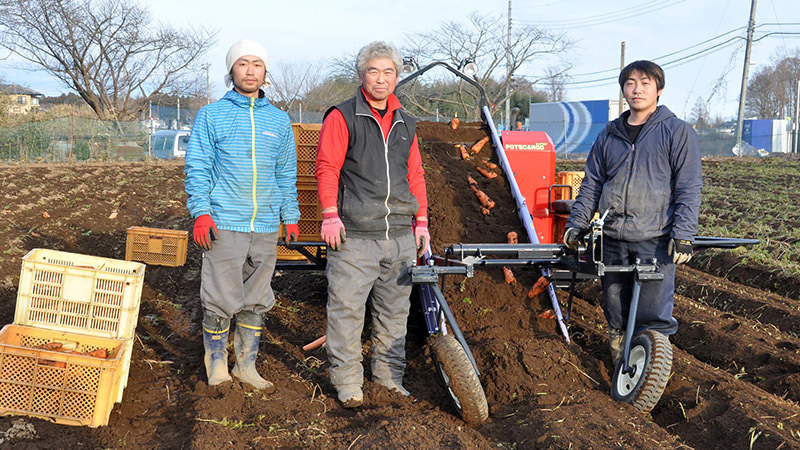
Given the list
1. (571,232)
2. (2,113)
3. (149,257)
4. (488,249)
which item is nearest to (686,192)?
(571,232)

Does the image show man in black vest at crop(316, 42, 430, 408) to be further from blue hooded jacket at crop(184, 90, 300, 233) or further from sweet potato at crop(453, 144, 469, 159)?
sweet potato at crop(453, 144, 469, 159)

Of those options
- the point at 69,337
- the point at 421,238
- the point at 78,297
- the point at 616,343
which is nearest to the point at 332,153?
the point at 421,238

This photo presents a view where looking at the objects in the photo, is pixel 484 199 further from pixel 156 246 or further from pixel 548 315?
pixel 156 246

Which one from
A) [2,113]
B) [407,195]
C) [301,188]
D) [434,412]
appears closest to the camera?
[434,412]

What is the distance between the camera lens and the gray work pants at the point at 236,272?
158 inches

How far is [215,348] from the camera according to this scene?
418 cm

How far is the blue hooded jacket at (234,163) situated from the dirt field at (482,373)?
1.08 meters

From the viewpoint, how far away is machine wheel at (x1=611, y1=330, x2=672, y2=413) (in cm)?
358

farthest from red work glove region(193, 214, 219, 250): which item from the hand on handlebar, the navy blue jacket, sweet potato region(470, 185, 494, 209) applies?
sweet potato region(470, 185, 494, 209)

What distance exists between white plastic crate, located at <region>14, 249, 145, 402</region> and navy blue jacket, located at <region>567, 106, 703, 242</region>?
289 cm

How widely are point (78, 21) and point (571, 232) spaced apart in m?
31.4

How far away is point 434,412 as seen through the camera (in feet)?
12.3

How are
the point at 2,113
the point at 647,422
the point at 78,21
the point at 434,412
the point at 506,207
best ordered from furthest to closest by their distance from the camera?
the point at 78,21 < the point at 2,113 < the point at 506,207 < the point at 434,412 < the point at 647,422

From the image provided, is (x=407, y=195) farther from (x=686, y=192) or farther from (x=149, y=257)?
(x=149, y=257)
